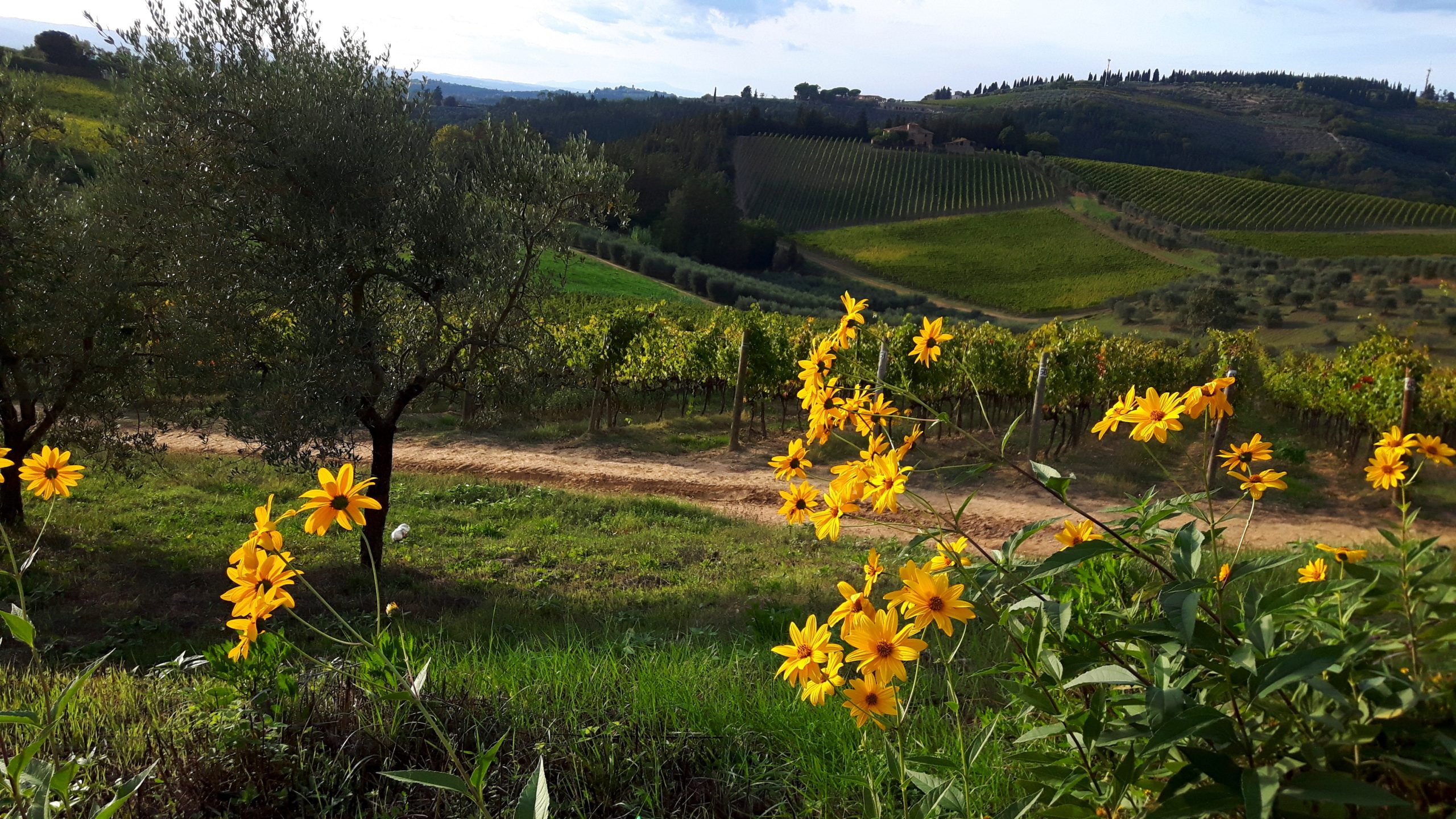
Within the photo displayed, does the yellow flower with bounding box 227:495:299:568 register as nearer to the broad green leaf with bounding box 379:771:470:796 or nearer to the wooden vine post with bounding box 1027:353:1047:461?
the broad green leaf with bounding box 379:771:470:796

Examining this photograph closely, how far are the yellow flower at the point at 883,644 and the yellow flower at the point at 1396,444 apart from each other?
4.24 ft

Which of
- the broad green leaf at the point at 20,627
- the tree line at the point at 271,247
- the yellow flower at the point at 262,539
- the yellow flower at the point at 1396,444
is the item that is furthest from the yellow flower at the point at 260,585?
the tree line at the point at 271,247

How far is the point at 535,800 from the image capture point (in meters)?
1.29

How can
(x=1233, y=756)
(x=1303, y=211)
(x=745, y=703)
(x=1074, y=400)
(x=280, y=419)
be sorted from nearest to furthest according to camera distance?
(x=1233, y=756), (x=745, y=703), (x=280, y=419), (x=1074, y=400), (x=1303, y=211)

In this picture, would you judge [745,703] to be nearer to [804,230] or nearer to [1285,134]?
[804,230]

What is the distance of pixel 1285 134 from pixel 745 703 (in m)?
142

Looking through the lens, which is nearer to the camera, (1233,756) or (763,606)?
(1233,756)

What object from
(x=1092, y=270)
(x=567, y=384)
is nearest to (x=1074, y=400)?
(x=567, y=384)

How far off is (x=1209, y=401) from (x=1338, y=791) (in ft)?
2.61

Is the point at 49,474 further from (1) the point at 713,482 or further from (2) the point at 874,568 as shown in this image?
(1) the point at 713,482

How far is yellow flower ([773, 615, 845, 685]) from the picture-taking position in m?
1.62

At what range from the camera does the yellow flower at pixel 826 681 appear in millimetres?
1578

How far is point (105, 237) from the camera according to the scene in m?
8.10

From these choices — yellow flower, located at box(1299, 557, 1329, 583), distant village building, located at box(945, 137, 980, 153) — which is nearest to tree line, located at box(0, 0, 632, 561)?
yellow flower, located at box(1299, 557, 1329, 583)
